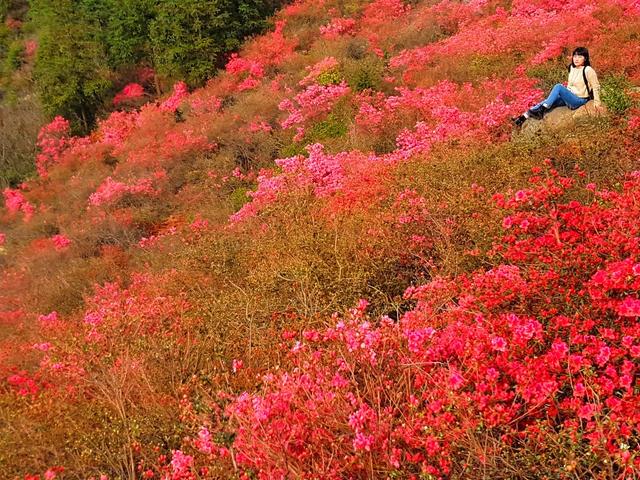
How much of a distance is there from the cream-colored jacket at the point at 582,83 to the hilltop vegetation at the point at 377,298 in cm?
44

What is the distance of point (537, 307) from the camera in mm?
3621

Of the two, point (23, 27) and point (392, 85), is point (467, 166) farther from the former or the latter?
point (23, 27)

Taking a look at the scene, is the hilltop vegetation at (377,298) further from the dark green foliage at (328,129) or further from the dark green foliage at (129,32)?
the dark green foliage at (129,32)

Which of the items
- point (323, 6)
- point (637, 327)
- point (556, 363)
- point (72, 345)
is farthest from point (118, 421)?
point (323, 6)

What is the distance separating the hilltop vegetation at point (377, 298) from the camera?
2.91m

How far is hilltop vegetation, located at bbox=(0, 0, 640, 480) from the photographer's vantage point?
115 inches

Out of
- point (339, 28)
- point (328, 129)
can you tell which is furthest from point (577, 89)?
point (339, 28)

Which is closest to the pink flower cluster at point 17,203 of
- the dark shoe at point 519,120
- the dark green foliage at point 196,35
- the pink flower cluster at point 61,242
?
the pink flower cluster at point 61,242

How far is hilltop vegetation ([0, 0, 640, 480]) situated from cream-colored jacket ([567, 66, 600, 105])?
1.43ft

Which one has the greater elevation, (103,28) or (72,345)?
(103,28)

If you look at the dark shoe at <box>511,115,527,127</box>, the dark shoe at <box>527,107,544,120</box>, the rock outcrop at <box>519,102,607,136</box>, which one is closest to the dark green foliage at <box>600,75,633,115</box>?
the rock outcrop at <box>519,102,607,136</box>

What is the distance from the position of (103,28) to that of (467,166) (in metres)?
28.5

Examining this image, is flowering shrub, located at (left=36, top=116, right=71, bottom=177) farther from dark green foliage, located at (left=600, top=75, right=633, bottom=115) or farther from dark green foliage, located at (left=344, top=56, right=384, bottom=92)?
dark green foliage, located at (left=600, top=75, right=633, bottom=115)

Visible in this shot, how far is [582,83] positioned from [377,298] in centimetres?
534
